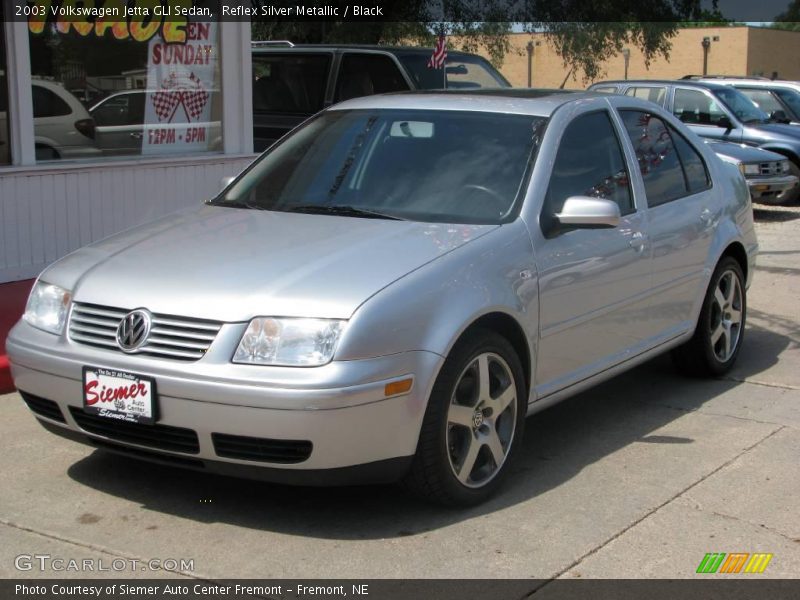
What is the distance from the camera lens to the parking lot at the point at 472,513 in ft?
13.4

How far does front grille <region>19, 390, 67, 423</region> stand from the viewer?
4.49 meters

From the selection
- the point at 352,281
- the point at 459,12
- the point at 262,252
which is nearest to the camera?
the point at 352,281

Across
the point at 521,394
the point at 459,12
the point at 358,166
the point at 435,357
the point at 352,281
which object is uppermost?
the point at 459,12

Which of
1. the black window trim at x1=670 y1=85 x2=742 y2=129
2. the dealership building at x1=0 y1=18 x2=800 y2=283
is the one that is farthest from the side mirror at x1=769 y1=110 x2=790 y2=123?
the dealership building at x1=0 y1=18 x2=800 y2=283

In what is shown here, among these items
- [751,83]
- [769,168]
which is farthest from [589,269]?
[751,83]

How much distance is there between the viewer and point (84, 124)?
8758 mm

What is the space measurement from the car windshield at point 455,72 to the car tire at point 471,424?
7.17 meters

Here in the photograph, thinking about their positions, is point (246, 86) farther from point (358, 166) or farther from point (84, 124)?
point (358, 166)

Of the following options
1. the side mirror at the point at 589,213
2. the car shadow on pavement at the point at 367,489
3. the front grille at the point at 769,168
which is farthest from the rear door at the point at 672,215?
the front grille at the point at 769,168

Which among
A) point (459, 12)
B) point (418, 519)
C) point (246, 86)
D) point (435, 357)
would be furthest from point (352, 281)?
point (459, 12)

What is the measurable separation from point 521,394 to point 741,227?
8.77ft

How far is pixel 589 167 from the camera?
18.2 ft

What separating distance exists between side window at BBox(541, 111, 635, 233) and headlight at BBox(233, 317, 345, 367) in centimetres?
143

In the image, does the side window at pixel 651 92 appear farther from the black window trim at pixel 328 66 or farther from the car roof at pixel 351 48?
the black window trim at pixel 328 66
